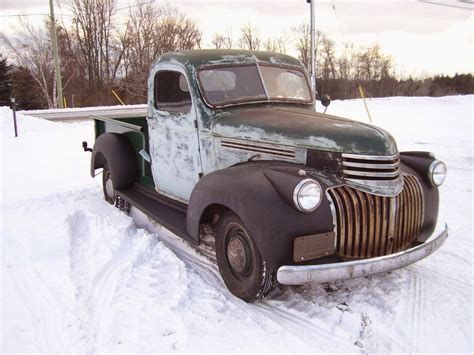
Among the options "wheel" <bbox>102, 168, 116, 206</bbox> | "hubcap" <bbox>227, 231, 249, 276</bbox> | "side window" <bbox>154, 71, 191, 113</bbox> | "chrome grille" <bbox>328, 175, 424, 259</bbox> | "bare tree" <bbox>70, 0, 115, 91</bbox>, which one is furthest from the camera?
"bare tree" <bbox>70, 0, 115, 91</bbox>

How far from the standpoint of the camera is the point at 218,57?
4484 millimetres

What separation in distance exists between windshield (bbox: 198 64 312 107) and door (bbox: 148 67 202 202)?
0.23 m

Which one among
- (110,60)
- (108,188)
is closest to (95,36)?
(110,60)

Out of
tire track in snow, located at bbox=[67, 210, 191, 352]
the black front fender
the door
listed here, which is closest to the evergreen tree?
the door

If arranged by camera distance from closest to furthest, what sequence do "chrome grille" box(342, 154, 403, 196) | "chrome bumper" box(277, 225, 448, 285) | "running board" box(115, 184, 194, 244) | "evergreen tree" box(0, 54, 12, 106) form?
"chrome bumper" box(277, 225, 448, 285) → "chrome grille" box(342, 154, 403, 196) → "running board" box(115, 184, 194, 244) → "evergreen tree" box(0, 54, 12, 106)

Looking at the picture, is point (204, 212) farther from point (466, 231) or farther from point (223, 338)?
point (466, 231)

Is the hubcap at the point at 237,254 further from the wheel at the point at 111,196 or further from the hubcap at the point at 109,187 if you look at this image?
the hubcap at the point at 109,187

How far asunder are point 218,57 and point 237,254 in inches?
85.7

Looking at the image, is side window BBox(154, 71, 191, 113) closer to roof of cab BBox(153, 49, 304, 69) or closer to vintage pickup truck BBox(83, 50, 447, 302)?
vintage pickup truck BBox(83, 50, 447, 302)

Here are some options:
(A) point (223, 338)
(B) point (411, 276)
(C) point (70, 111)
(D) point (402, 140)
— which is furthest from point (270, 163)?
(C) point (70, 111)

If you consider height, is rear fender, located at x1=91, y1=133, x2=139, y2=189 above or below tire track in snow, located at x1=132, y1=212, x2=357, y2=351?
above

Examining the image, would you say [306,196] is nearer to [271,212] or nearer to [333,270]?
[271,212]

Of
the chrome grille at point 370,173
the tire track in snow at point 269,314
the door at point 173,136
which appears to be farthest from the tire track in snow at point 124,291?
the chrome grille at point 370,173

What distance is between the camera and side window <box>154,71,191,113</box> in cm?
441
